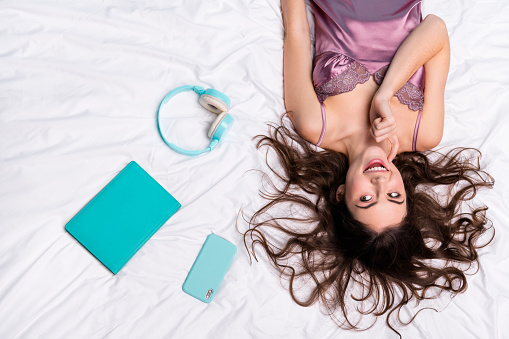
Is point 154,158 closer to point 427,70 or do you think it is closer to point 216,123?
point 216,123

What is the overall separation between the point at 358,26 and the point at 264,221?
0.76 metres

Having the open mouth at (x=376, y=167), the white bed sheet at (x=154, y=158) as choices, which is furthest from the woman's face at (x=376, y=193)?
the white bed sheet at (x=154, y=158)

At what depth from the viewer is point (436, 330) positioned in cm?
129

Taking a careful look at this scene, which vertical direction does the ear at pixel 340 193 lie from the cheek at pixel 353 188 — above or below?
below

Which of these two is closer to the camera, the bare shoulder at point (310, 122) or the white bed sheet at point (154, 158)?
the white bed sheet at point (154, 158)

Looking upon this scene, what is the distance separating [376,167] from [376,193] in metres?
0.10

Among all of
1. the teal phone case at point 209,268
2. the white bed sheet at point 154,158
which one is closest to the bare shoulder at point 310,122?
the white bed sheet at point 154,158

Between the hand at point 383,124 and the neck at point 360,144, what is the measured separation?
4 centimetres

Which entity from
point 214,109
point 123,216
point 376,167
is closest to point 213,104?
point 214,109

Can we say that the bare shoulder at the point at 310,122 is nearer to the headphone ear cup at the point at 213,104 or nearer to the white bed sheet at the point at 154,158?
the white bed sheet at the point at 154,158

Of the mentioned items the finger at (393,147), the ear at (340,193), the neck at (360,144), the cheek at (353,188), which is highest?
the finger at (393,147)

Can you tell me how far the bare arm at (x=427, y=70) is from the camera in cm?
134

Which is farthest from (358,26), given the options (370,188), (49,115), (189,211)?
(49,115)

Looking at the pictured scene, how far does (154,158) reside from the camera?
136cm
